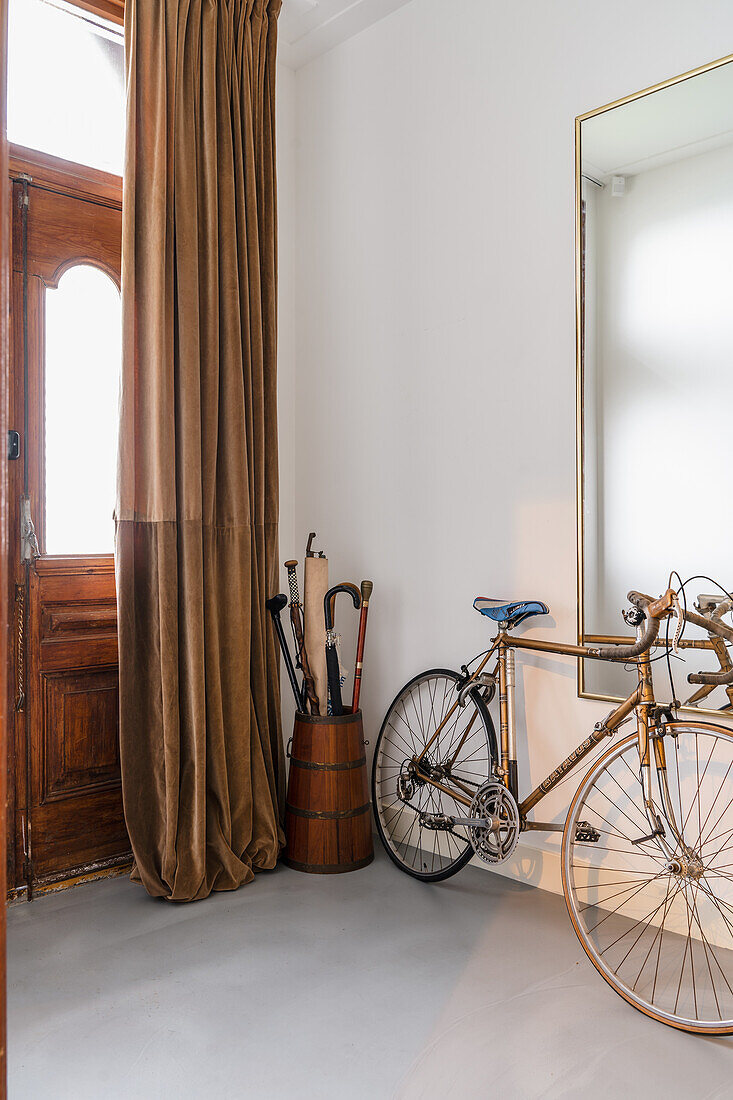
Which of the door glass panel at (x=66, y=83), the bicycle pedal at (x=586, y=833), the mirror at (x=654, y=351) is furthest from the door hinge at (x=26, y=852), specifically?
the door glass panel at (x=66, y=83)

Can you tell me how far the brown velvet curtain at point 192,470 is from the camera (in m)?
2.47

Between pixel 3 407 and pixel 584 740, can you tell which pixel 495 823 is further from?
pixel 3 407

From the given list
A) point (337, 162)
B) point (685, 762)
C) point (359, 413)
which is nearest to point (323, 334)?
point (359, 413)

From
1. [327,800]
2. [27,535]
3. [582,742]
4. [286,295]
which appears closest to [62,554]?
[27,535]

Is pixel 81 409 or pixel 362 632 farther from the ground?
pixel 81 409

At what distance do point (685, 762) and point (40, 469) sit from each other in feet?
6.84

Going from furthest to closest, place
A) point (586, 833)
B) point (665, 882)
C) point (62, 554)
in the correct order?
point (62, 554) → point (665, 882) → point (586, 833)

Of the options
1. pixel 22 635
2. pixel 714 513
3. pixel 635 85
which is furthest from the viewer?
pixel 22 635

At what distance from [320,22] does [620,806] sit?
9.65 ft

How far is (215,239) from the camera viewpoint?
264 cm

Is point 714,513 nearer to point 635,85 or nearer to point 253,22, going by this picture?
point 635,85

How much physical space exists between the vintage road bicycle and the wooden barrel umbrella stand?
151 mm

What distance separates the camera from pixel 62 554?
2.60 meters

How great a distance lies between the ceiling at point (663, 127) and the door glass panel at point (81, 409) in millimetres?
Result: 1556
